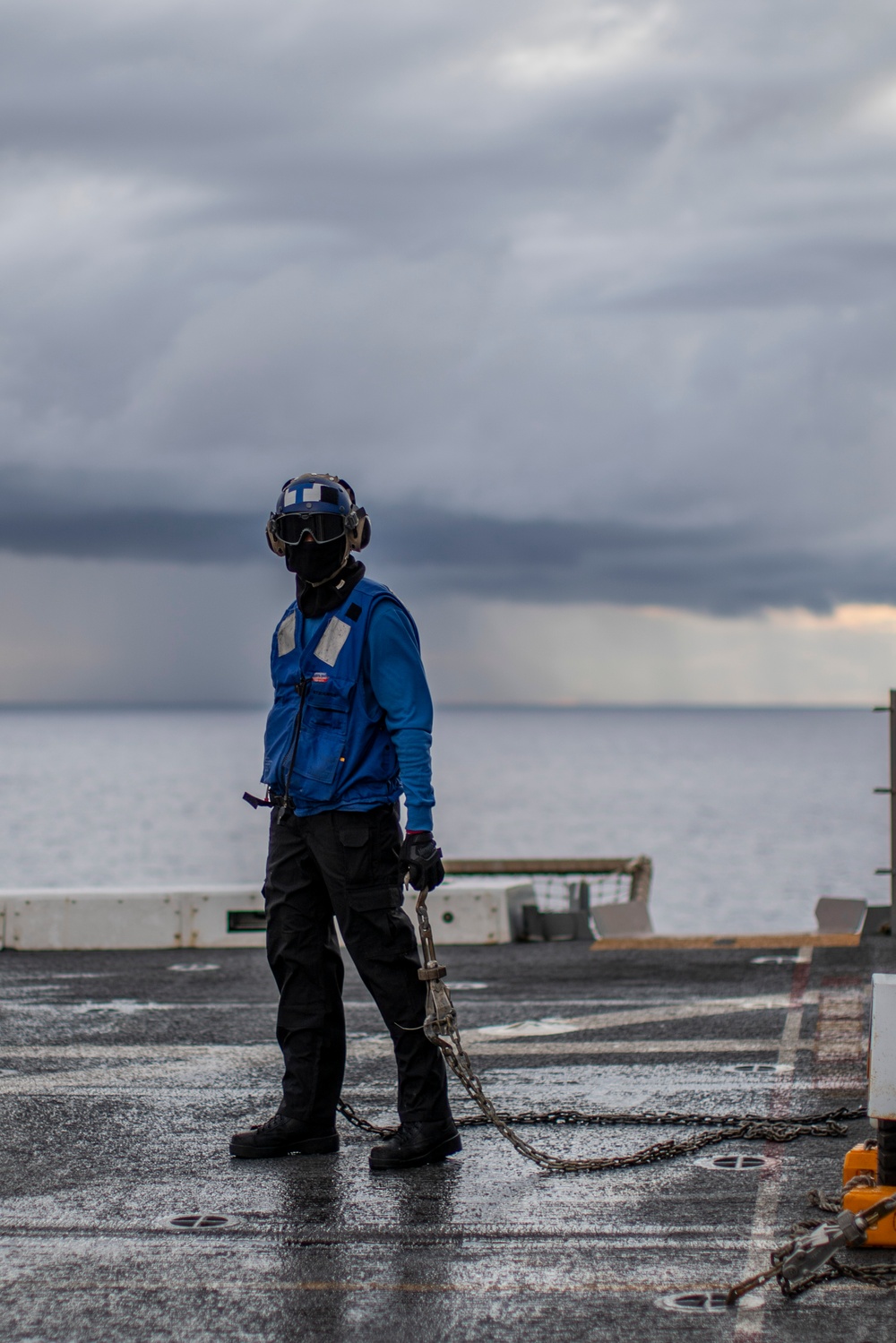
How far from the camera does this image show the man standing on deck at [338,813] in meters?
5.46

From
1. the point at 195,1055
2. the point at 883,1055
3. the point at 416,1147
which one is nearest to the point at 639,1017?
the point at 195,1055

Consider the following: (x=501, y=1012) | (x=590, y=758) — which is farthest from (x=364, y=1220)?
(x=590, y=758)

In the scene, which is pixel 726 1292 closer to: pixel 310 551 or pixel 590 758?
pixel 310 551

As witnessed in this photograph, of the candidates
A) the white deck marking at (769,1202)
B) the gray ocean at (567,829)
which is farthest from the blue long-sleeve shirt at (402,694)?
the gray ocean at (567,829)

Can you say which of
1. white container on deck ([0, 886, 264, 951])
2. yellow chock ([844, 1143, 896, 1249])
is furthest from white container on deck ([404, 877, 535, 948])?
yellow chock ([844, 1143, 896, 1249])

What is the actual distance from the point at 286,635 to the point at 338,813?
27.1 inches

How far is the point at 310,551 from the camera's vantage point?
5621 millimetres

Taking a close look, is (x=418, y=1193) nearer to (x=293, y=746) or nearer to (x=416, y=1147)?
(x=416, y=1147)

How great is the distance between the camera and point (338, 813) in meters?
5.50

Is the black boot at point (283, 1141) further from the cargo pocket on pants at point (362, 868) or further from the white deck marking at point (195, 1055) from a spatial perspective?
the white deck marking at point (195, 1055)

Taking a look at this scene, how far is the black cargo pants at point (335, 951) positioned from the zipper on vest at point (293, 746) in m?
0.05

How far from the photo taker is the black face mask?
5617 mm

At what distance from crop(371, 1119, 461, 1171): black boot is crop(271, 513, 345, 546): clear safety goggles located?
2039 mm

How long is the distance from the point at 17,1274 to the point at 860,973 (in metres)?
6.74
